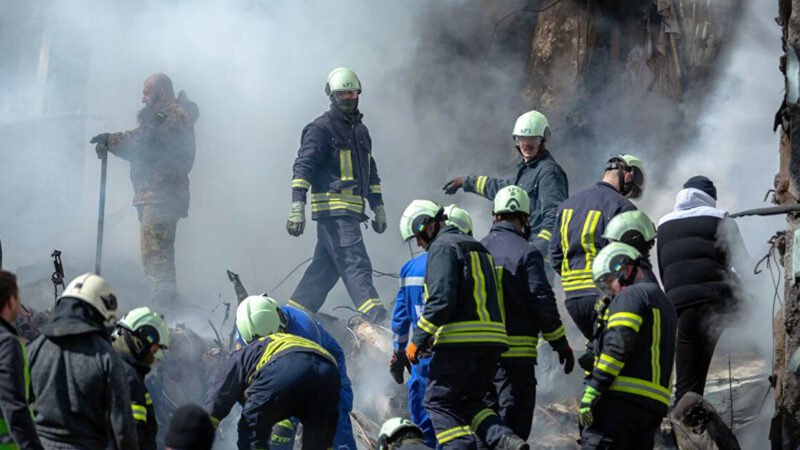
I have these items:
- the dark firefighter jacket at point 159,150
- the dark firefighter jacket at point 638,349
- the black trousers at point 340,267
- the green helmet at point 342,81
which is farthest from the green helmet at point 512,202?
the dark firefighter jacket at point 159,150

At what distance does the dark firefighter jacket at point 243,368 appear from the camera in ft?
22.9

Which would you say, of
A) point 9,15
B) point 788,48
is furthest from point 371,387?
point 9,15

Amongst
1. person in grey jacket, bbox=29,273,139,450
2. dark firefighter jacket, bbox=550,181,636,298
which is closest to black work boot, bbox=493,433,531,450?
dark firefighter jacket, bbox=550,181,636,298

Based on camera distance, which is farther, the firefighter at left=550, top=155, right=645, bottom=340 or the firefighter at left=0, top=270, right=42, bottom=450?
the firefighter at left=550, top=155, right=645, bottom=340

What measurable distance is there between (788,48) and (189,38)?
8051 mm

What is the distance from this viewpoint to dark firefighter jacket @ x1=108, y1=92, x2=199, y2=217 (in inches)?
441

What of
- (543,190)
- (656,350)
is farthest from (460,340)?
(543,190)

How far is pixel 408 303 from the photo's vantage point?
7.31m

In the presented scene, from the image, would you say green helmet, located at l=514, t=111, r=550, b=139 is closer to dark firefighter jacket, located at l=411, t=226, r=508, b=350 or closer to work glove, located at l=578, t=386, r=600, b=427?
dark firefighter jacket, located at l=411, t=226, r=508, b=350

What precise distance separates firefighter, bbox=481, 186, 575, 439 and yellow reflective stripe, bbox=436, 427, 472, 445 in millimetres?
608

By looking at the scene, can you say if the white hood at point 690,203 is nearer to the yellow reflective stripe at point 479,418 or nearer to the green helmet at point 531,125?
the green helmet at point 531,125

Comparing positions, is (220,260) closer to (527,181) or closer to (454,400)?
(527,181)

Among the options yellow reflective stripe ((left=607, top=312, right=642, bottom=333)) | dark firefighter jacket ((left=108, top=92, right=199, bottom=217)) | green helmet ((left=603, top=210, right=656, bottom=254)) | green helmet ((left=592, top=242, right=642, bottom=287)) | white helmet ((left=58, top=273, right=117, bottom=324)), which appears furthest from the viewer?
dark firefighter jacket ((left=108, top=92, right=199, bottom=217))

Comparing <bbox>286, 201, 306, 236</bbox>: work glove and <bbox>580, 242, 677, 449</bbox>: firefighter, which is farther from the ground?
<bbox>286, 201, 306, 236</bbox>: work glove
